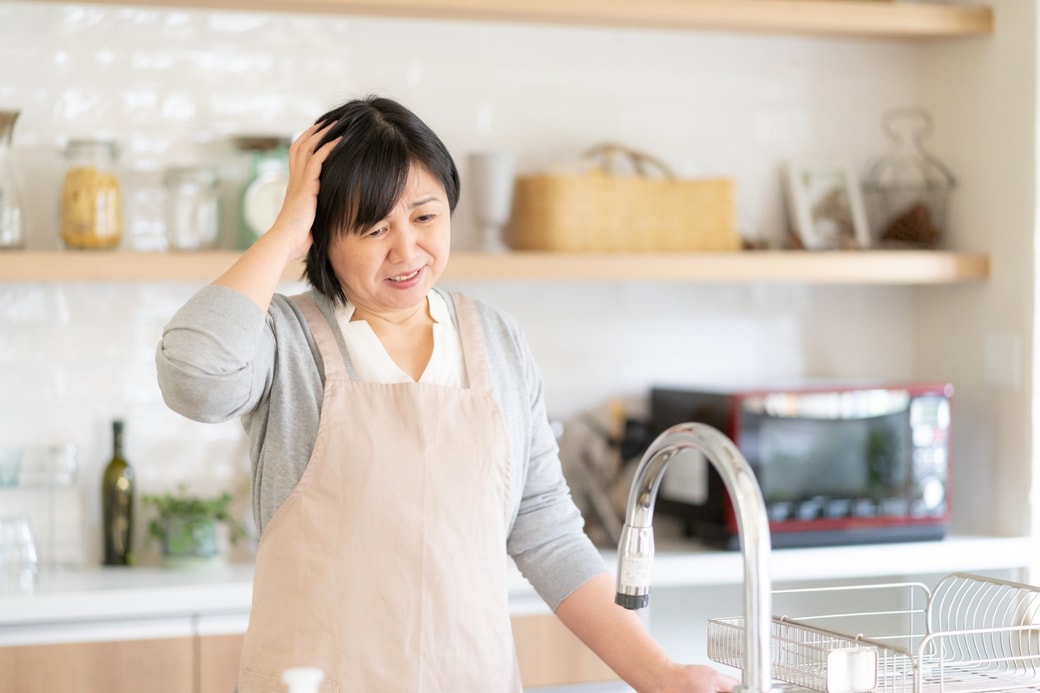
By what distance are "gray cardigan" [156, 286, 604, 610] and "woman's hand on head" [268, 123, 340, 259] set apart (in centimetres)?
11

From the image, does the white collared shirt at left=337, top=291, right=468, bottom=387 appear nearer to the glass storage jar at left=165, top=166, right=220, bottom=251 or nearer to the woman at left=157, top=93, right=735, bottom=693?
the woman at left=157, top=93, right=735, bottom=693

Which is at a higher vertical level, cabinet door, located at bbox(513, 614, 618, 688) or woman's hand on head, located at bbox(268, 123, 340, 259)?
woman's hand on head, located at bbox(268, 123, 340, 259)

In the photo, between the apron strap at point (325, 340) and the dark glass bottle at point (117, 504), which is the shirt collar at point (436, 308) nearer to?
the apron strap at point (325, 340)

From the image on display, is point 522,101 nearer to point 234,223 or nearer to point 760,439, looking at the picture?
point 234,223

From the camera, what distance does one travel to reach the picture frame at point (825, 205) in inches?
128

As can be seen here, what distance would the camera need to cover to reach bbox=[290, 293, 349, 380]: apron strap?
1.57 meters

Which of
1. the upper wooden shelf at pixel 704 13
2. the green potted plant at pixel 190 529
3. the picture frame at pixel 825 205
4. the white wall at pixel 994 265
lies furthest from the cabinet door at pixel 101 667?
the white wall at pixel 994 265

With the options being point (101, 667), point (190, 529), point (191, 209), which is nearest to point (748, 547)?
point (101, 667)

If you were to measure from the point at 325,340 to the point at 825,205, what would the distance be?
2028 millimetres

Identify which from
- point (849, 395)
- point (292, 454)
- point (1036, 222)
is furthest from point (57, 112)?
point (1036, 222)

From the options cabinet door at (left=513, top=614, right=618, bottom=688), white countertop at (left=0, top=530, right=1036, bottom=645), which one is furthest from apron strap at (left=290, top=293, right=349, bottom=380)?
cabinet door at (left=513, top=614, right=618, bottom=688)

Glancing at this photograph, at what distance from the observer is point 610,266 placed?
9.42 feet

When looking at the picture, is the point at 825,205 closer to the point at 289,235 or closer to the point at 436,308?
the point at 436,308

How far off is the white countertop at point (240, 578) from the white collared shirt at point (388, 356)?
2.91 feet
